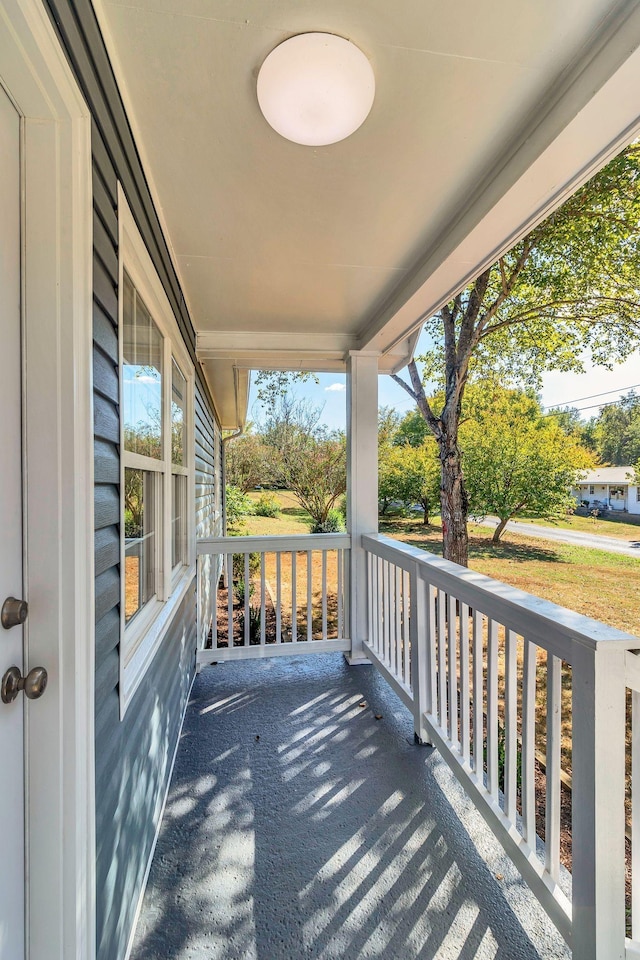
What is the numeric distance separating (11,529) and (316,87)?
131cm

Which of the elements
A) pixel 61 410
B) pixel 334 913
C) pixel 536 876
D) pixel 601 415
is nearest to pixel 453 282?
pixel 61 410

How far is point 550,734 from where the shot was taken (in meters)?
1.35

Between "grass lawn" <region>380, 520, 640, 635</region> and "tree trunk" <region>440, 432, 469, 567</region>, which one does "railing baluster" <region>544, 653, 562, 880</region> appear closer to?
"grass lawn" <region>380, 520, 640, 635</region>

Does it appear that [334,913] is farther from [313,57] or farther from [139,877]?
[313,57]

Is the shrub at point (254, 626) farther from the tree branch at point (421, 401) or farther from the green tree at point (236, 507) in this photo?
the green tree at point (236, 507)

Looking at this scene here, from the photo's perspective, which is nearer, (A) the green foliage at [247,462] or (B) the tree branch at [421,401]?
(B) the tree branch at [421,401]

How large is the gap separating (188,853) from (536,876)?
125cm

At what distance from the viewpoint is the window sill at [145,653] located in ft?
4.17

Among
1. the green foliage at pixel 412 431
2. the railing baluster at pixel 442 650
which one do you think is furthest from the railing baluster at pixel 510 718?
the green foliage at pixel 412 431

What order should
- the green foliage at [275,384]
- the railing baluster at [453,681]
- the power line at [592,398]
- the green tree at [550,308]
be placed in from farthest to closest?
the green foliage at [275,384], the power line at [592,398], the green tree at [550,308], the railing baluster at [453,681]

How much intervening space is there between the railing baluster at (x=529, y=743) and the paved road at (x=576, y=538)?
4997 mm

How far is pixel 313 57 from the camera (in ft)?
3.59

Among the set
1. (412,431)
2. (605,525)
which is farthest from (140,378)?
(412,431)

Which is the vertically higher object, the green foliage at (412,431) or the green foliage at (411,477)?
the green foliage at (412,431)
